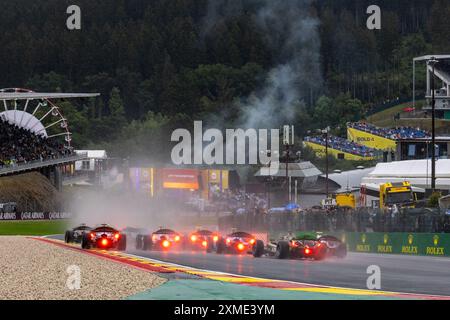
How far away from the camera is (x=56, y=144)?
389 ft

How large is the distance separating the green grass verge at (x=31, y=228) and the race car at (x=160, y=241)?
2740 cm

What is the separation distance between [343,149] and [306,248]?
11514cm

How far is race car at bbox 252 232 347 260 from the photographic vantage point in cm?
3959

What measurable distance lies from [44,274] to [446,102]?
134352 mm

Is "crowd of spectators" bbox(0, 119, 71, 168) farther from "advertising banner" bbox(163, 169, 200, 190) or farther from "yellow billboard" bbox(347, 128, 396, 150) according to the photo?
"yellow billboard" bbox(347, 128, 396, 150)

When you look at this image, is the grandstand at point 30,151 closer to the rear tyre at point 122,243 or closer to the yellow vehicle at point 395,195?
the yellow vehicle at point 395,195

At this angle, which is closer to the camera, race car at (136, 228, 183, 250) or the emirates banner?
race car at (136, 228, 183, 250)

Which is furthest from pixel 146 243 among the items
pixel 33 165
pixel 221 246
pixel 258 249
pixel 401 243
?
pixel 33 165

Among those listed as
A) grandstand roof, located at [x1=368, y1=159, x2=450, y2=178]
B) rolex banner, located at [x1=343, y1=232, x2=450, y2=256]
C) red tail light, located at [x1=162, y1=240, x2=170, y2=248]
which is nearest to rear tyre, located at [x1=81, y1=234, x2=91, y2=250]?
red tail light, located at [x1=162, y1=240, x2=170, y2=248]

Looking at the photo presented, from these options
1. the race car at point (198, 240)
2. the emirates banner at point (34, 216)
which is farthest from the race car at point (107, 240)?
the emirates banner at point (34, 216)

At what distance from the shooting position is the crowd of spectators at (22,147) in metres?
94.5

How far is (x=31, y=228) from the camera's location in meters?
79.5

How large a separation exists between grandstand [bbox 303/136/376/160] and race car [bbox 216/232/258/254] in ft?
336

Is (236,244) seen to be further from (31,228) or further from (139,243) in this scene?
(31,228)
